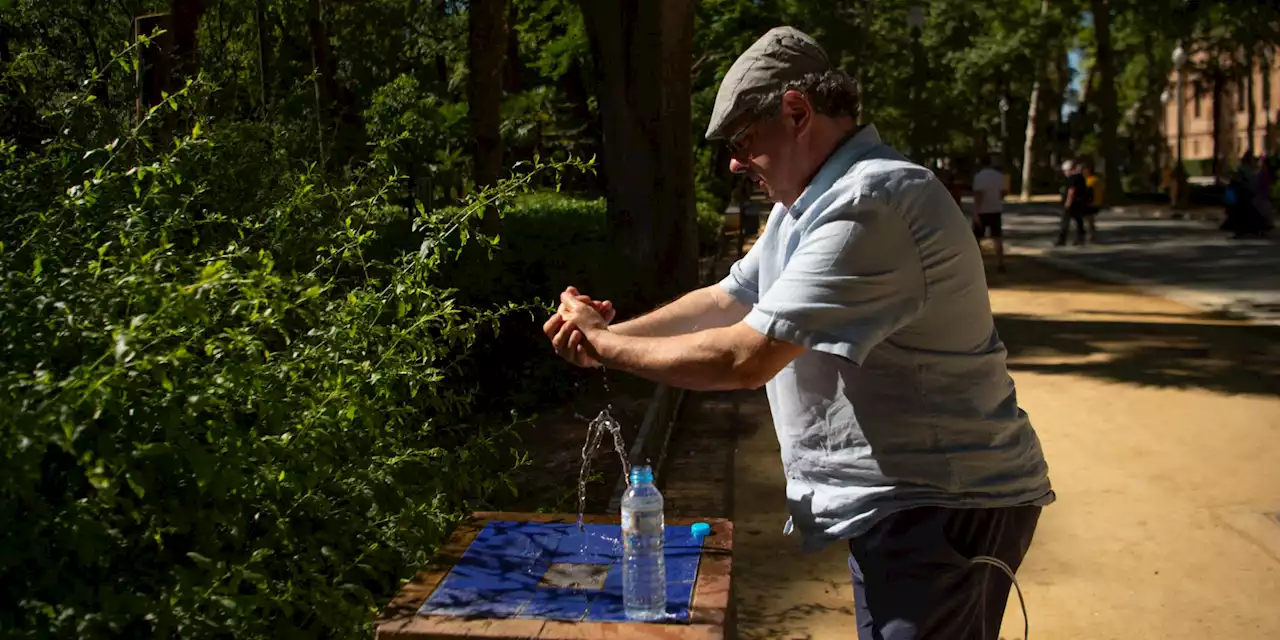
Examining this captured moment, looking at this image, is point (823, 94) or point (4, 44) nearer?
point (823, 94)

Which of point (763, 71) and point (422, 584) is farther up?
point (763, 71)

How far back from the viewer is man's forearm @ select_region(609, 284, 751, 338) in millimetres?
3867

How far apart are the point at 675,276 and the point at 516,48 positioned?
17493 millimetres

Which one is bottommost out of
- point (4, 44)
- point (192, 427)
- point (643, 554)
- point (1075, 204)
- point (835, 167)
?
point (1075, 204)

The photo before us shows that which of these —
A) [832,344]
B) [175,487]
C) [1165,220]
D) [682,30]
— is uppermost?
[682,30]

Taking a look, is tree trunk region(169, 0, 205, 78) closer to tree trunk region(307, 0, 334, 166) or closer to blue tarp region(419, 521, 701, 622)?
blue tarp region(419, 521, 701, 622)

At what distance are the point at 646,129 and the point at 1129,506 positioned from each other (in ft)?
23.3

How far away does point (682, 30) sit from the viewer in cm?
1445

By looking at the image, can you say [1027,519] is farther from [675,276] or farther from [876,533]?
[675,276]

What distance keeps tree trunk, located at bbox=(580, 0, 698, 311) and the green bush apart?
9.79m

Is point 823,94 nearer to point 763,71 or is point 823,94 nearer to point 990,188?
point 763,71

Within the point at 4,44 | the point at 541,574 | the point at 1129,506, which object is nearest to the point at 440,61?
the point at 4,44

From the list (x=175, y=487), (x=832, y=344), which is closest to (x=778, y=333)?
(x=832, y=344)

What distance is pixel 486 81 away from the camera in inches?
634
